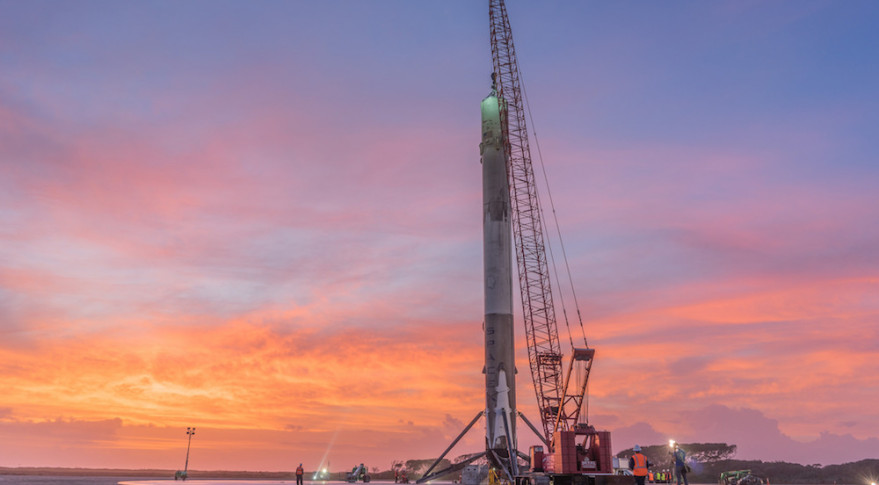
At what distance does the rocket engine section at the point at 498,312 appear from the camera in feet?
202

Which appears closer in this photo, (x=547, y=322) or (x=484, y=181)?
(x=484, y=181)

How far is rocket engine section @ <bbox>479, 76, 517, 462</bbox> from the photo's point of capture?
6172 centimetres

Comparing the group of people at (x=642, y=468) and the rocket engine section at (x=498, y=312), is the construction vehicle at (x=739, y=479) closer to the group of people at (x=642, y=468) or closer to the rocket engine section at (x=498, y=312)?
the rocket engine section at (x=498, y=312)

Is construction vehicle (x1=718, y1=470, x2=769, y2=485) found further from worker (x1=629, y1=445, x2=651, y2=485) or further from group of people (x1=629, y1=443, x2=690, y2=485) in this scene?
worker (x1=629, y1=445, x2=651, y2=485)

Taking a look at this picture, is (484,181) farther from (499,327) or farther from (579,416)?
(579,416)

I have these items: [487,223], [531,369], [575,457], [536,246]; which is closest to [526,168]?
[536,246]

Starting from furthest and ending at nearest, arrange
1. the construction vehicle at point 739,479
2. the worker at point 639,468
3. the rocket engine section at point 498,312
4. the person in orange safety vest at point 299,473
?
1. the construction vehicle at point 739,479
2. the rocket engine section at point 498,312
3. the person in orange safety vest at point 299,473
4. the worker at point 639,468

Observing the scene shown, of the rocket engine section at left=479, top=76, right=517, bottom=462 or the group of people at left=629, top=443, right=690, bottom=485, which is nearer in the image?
the group of people at left=629, top=443, right=690, bottom=485

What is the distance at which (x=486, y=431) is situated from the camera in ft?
205

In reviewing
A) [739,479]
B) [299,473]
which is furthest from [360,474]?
[739,479]

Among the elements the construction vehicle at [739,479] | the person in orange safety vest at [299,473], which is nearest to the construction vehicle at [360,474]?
the person in orange safety vest at [299,473]

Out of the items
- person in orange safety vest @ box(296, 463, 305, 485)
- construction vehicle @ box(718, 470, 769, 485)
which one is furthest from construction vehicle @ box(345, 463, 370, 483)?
construction vehicle @ box(718, 470, 769, 485)

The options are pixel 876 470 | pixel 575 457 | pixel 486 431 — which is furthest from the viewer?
pixel 876 470

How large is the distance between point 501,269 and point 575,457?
2868cm
